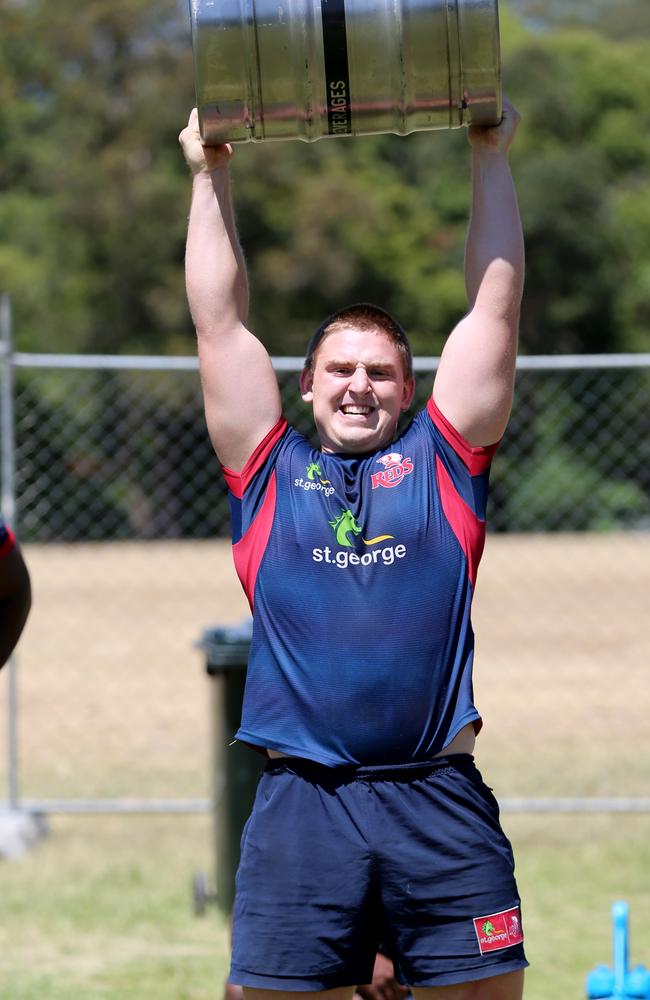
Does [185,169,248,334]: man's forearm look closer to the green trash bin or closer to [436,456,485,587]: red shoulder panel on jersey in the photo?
[436,456,485,587]: red shoulder panel on jersey

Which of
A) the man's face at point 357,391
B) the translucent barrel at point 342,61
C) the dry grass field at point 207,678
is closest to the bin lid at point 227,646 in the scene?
the dry grass field at point 207,678

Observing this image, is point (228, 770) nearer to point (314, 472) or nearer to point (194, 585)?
point (314, 472)

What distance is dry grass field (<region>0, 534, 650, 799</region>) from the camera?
26.6ft

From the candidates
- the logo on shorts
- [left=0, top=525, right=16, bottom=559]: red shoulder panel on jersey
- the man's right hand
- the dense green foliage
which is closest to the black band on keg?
the man's right hand

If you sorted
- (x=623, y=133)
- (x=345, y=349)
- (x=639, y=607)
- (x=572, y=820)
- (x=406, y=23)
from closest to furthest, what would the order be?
(x=406, y=23)
(x=345, y=349)
(x=572, y=820)
(x=639, y=607)
(x=623, y=133)

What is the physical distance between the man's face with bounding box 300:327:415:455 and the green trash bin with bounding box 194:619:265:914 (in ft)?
9.31

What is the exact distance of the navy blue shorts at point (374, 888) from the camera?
8.91 ft

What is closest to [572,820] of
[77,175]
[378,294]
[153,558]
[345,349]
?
[345,349]

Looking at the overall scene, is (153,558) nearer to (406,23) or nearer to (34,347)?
(34,347)

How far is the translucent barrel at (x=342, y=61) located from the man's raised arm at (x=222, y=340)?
214 millimetres

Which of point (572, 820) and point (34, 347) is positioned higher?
point (34, 347)

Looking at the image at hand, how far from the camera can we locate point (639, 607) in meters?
14.5

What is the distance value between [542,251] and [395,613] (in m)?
30.4

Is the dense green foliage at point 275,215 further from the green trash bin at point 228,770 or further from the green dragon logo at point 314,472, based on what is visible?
the green dragon logo at point 314,472
